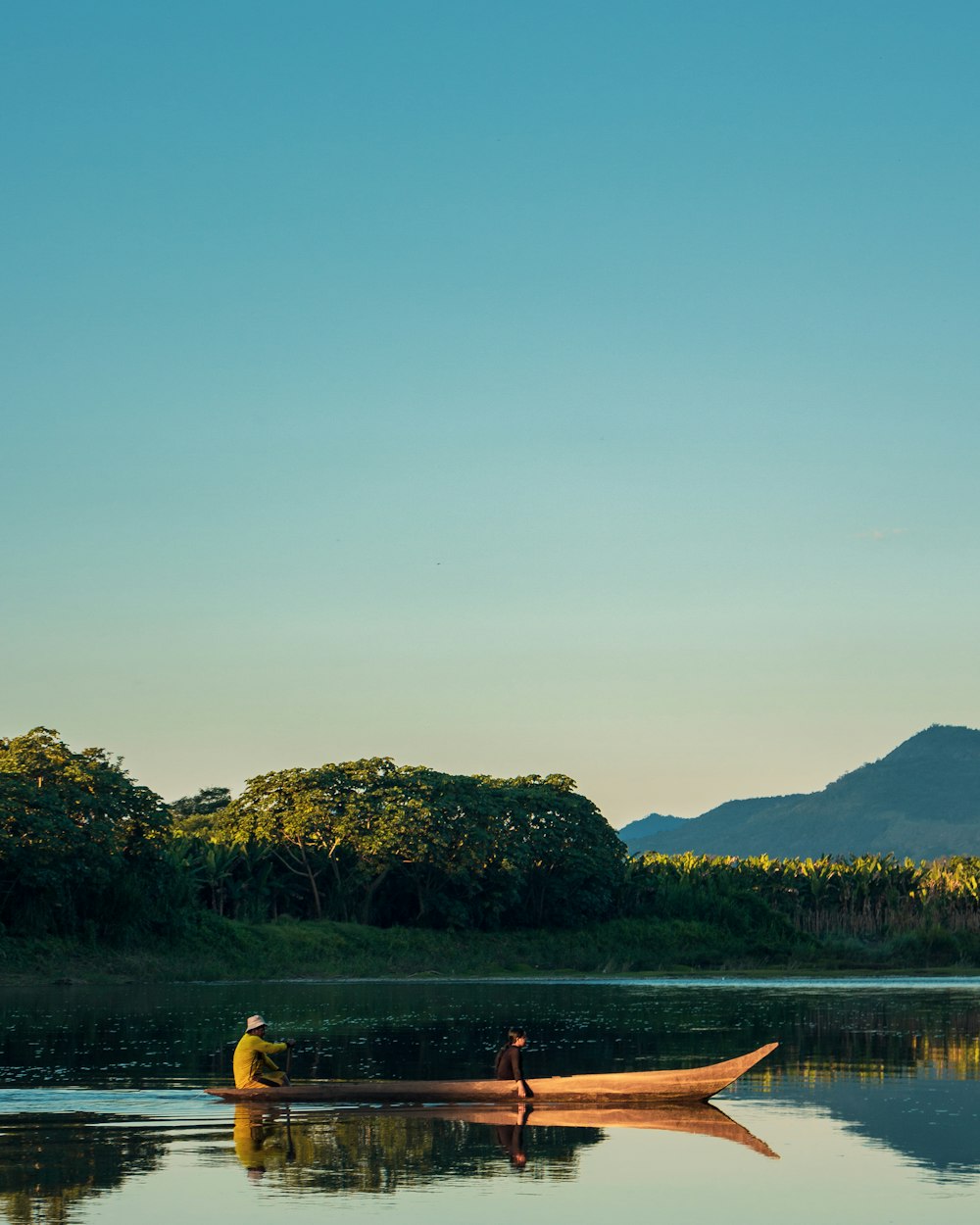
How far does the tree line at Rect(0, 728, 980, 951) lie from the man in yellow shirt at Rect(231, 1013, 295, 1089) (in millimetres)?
42873

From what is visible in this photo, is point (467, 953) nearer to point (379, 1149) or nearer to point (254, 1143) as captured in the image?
point (254, 1143)

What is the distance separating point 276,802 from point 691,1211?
2910 inches

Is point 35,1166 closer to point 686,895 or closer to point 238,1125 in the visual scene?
point 238,1125

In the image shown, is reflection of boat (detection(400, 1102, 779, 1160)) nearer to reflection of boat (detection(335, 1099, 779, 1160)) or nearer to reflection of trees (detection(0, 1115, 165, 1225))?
reflection of boat (detection(335, 1099, 779, 1160))

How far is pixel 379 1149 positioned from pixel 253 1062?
4853 mm

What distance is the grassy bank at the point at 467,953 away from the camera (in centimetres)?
7606

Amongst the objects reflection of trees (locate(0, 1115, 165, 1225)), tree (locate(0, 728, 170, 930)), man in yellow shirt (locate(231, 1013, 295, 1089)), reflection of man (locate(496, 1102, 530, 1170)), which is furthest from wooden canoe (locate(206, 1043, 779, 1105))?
tree (locate(0, 728, 170, 930))

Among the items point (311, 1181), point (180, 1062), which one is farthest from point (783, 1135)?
point (180, 1062)

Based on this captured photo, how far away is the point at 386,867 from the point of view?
91.6 metres

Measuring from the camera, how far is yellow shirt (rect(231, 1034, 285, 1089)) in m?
29.6

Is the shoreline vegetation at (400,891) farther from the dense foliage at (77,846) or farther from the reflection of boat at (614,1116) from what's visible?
the reflection of boat at (614,1116)

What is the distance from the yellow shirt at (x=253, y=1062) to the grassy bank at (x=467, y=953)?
44.5m

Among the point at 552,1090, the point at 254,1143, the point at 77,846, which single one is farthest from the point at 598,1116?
the point at 77,846

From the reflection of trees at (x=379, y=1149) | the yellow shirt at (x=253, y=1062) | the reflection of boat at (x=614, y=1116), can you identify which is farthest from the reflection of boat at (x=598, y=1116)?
the yellow shirt at (x=253, y=1062)
